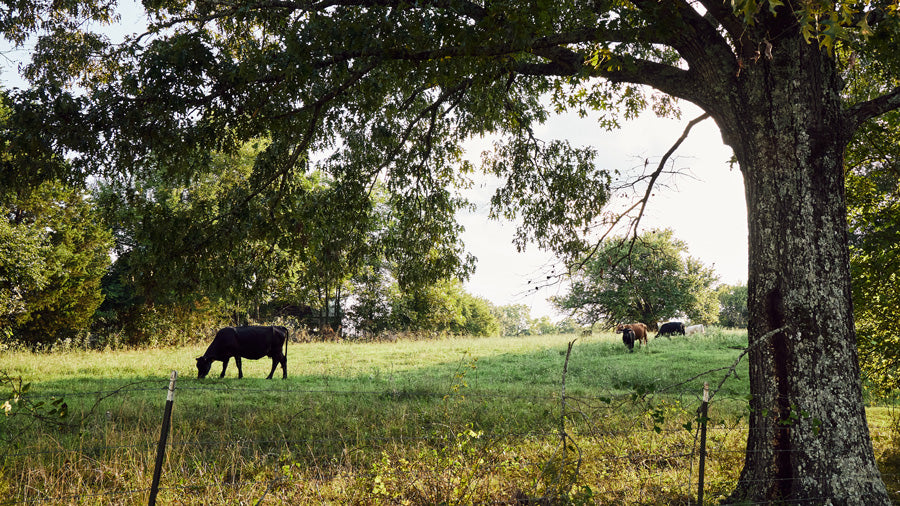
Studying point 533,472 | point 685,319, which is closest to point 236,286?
point 533,472

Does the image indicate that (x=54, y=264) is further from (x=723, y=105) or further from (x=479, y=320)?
(x=479, y=320)

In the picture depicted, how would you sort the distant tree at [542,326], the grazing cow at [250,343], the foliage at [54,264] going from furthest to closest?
the distant tree at [542,326], the foliage at [54,264], the grazing cow at [250,343]

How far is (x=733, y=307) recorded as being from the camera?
285ft

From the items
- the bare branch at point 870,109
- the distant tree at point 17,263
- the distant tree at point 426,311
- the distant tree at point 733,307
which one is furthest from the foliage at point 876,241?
the distant tree at point 733,307

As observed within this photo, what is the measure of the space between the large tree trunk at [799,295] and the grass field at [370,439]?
0.63 meters

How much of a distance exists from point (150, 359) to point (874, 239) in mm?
19339

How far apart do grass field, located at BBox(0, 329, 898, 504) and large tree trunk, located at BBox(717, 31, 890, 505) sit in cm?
63

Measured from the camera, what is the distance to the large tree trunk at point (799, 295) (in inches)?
186

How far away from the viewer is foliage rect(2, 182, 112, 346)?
61.3ft

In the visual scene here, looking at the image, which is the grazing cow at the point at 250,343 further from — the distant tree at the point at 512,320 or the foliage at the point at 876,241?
the distant tree at the point at 512,320

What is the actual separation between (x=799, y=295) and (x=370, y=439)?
18.2 ft

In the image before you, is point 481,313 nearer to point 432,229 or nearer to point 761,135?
point 432,229

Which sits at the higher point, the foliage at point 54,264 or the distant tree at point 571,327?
the foliage at point 54,264

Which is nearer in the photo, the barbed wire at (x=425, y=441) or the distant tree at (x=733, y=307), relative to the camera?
the barbed wire at (x=425, y=441)
